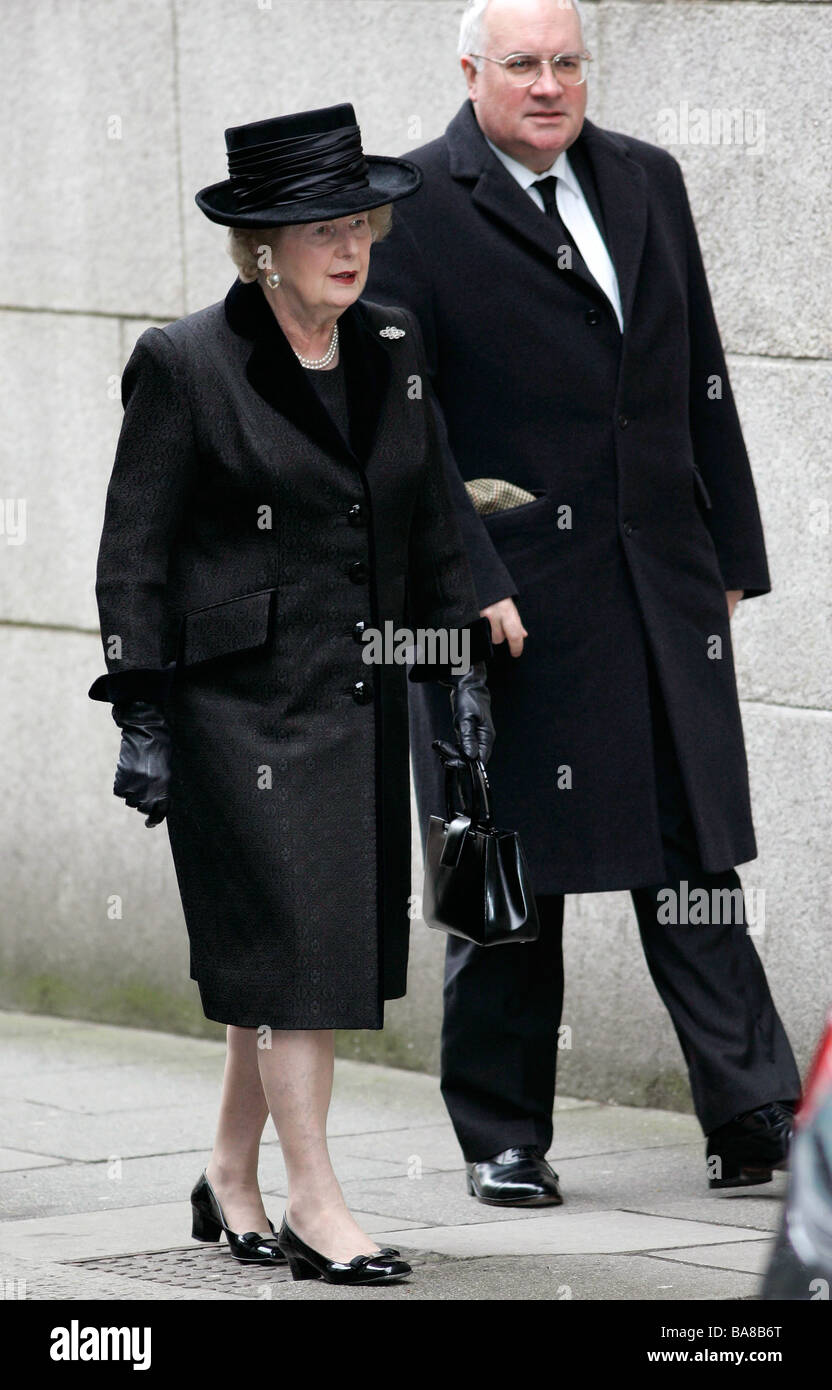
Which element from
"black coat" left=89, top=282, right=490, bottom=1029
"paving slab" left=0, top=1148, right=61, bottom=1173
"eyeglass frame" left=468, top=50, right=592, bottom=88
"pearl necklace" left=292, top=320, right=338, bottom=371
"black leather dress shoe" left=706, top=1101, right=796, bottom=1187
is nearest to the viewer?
"black coat" left=89, top=282, right=490, bottom=1029

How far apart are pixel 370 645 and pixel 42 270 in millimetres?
3468

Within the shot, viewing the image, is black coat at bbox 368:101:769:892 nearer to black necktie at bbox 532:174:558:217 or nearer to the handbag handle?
black necktie at bbox 532:174:558:217

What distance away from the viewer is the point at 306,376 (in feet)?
15.2

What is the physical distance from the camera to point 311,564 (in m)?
4.60

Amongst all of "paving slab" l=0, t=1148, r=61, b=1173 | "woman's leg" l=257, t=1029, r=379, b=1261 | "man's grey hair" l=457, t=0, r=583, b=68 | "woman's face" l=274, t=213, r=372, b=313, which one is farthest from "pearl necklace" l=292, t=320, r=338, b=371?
"paving slab" l=0, t=1148, r=61, b=1173

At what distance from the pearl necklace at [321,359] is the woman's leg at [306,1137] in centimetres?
115

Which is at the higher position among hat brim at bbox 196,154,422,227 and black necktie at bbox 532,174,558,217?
black necktie at bbox 532,174,558,217

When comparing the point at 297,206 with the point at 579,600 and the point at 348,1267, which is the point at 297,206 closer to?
the point at 579,600

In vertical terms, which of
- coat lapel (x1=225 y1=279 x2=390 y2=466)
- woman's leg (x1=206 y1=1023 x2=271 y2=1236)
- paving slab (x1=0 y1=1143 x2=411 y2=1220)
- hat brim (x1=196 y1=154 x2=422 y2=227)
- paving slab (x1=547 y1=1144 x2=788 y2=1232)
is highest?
hat brim (x1=196 y1=154 x2=422 y2=227)

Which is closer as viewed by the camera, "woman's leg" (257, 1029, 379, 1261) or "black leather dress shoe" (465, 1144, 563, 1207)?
"woman's leg" (257, 1029, 379, 1261)

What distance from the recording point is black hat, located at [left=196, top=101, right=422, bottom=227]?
14.9ft
